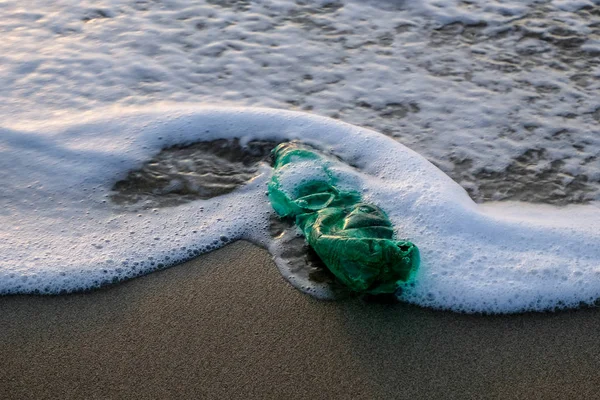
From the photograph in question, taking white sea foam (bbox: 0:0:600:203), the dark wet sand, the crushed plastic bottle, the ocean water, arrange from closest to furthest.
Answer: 1. the dark wet sand
2. the crushed plastic bottle
3. the ocean water
4. white sea foam (bbox: 0:0:600:203)

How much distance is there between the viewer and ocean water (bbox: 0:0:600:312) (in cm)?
249

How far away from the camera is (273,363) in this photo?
2086 mm

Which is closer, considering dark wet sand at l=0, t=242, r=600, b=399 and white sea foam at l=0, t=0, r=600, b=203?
dark wet sand at l=0, t=242, r=600, b=399

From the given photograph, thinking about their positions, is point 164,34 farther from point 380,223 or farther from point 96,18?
point 380,223

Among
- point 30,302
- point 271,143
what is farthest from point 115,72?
point 30,302

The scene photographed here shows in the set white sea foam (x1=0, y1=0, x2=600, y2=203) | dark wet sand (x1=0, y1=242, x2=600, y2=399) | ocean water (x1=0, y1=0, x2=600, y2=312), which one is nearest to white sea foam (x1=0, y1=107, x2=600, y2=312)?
ocean water (x1=0, y1=0, x2=600, y2=312)

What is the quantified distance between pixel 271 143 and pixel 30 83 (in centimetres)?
145

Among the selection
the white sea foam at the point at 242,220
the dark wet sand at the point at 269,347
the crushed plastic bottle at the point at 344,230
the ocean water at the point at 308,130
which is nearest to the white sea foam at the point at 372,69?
the ocean water at the point at 308,130

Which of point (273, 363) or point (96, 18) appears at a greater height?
point (96, 18)

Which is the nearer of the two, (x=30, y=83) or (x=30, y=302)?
(x=30, y=302)

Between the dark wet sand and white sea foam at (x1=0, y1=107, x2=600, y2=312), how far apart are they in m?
0.11

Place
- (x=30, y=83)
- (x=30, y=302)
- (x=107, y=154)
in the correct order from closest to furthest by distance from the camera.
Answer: (x=30, y=302)
(x=107, y=154)
(x=30, y=83)

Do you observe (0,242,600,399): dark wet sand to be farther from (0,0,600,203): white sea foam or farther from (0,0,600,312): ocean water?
(0,0,600,203): white sea foam

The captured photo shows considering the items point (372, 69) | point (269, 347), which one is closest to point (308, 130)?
point (372, 69)
